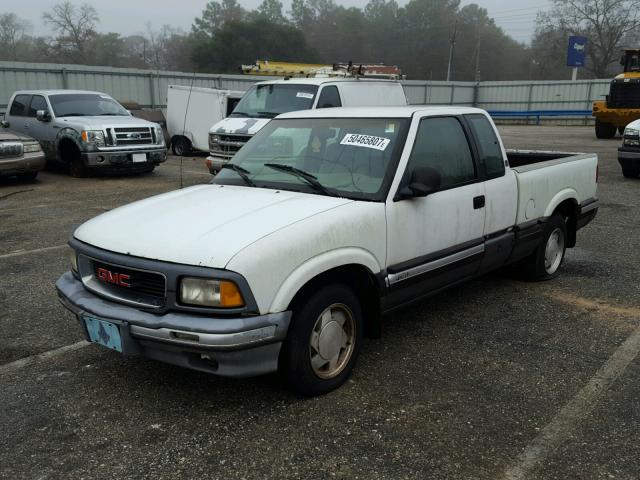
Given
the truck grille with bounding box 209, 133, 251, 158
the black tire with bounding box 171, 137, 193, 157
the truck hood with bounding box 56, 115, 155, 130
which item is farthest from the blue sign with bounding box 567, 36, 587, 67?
the truck hood with bounding box 56, 115, 155, 130

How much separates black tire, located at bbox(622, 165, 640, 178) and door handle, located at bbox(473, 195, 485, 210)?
8.87 m

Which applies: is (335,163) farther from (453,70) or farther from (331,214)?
(453,70)

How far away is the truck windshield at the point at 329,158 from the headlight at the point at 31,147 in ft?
27.5

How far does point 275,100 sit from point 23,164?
4899 millimetres

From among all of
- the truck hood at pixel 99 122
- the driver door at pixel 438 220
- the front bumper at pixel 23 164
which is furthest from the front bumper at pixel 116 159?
the driver door at pixel 438 220

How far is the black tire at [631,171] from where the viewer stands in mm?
11875

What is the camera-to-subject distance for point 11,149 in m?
11.0

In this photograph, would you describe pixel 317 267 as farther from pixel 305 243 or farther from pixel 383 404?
pixel 383 404

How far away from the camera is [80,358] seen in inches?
157

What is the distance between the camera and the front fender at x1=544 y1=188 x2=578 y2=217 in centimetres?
542

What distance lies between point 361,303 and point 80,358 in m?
1.92

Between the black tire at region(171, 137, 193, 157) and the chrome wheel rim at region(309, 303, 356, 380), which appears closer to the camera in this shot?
the chrome wheel rim at region(309, 303, 356, 380)

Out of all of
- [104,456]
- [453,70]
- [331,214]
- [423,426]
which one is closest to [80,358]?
[104,456]

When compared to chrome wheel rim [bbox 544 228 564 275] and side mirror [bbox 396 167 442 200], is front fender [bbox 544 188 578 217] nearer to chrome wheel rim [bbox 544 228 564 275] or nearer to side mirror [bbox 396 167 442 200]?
chrome wheel rim [bbox 544 228 564 275]
